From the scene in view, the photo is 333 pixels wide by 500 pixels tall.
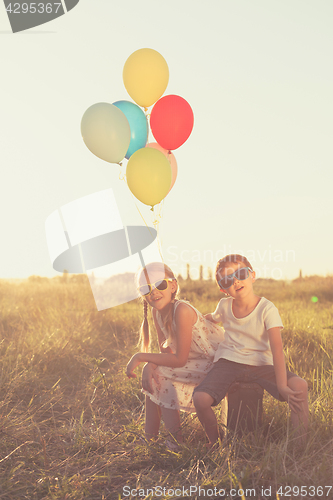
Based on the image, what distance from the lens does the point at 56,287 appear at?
9305 mm

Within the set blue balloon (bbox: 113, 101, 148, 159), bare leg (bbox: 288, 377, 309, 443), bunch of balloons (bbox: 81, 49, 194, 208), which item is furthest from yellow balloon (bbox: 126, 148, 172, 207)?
bare leg (bbox: 288, 377, 309, 443)

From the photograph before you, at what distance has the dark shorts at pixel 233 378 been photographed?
7.54 ft

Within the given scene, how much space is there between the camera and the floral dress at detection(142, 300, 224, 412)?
257 cm

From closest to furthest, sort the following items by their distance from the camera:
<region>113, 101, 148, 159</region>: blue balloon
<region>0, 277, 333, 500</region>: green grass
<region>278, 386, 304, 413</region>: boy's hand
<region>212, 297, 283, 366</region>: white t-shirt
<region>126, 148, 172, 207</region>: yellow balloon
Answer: <region>0, 277, 333, 500</region>: green grass
<region>278, 386, 304, 413</region>: boy's hand
<region>212, 297, 283, 366</region>: white t-shirt
<region>126, 148, 172, 207</region>: yellow balloon
<region>113, 101, 148, 159</region>: blue balloon

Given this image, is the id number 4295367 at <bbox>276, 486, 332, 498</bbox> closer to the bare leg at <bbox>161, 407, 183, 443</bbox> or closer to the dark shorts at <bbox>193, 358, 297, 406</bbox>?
the dark shorts at <bbox>193, 358, 297, 406</bbox>

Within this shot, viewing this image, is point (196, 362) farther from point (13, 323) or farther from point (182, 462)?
point (13, 323)

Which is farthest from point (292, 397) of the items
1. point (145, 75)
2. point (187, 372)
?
point (145, 75)

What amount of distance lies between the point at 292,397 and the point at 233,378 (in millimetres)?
341

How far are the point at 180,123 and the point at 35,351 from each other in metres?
2.79

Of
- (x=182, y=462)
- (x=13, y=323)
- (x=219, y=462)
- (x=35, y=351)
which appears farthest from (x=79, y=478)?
(x=13, y=323)

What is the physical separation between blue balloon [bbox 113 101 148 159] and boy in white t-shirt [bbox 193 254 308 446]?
1.94 meters

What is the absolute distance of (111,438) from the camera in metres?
2.56

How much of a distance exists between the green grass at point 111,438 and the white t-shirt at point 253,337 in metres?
0.42

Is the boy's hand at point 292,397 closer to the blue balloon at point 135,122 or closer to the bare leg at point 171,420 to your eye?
the bare leg at point 171,420
